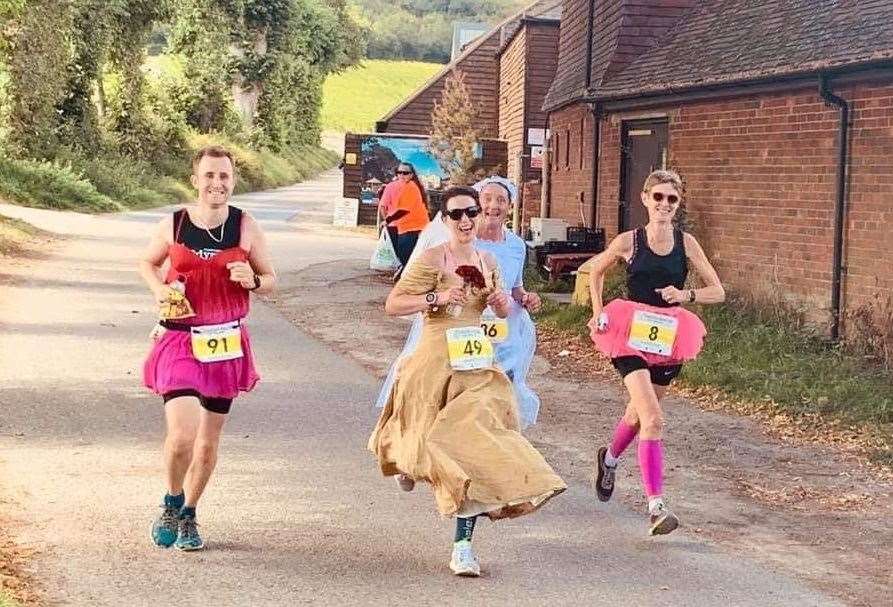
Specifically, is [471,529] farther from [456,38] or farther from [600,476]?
[456,38]

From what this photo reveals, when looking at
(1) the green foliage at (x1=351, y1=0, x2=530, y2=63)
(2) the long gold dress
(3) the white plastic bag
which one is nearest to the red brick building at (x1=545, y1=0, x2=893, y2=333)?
(3) the white plastic bag

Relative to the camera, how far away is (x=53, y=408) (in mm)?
10516

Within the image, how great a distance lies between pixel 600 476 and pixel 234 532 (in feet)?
6.98

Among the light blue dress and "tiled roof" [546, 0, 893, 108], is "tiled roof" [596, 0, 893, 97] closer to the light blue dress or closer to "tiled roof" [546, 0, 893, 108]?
"tiled roof" [546, 0, 893, 108]

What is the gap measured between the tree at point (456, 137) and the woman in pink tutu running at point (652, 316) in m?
30.7

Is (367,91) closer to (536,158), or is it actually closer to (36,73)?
(536,158)

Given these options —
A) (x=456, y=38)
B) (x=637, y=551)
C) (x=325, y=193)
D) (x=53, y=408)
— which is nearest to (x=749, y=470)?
(x=637, y=551)

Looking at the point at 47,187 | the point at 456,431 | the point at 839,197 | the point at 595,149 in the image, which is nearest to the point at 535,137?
the point at 47,187

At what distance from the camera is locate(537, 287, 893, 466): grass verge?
11180 mm

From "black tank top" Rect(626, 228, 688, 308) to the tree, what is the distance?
30733 mm

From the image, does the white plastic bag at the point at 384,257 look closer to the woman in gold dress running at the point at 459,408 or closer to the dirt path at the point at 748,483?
the dirt path at the point at 748,483

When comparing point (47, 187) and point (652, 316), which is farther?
point (47, 187)

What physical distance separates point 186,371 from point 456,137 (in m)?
35.9

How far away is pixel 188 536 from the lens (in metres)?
6.77
